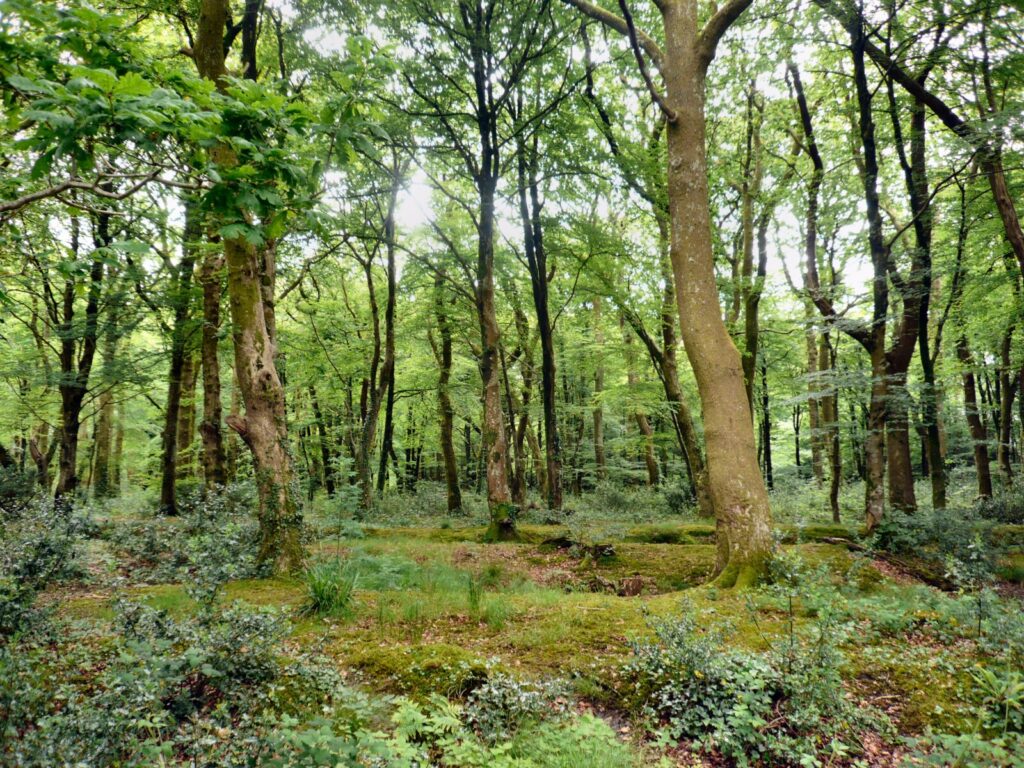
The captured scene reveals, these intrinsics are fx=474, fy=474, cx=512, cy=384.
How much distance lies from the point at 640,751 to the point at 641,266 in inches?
488

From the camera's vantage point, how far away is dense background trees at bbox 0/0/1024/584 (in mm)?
2811

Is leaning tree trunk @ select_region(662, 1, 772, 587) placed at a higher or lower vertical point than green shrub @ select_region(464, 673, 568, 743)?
higher

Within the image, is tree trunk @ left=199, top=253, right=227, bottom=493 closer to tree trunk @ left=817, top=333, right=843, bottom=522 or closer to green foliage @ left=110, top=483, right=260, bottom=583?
green foliage @ left=110, top=483, right=260, bottom=583

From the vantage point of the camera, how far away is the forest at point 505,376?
2.67m

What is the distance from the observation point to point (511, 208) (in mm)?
14469

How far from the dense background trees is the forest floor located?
4.19 ft

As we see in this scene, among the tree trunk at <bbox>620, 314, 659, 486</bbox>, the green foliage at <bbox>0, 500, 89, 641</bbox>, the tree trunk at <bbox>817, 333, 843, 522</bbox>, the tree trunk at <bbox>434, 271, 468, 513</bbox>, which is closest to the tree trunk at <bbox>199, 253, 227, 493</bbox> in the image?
the green foliage at <bbox>0, 500, 89, 641</bbox>

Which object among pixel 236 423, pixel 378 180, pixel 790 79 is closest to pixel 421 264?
pixel 378 180

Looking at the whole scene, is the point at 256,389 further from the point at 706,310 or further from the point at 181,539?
the point at 706,310

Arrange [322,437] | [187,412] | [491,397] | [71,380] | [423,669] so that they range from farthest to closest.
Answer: [322,437] < [187,412] < [491,397] < [71,380] < [423,669]

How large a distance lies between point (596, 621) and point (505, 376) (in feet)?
40.0

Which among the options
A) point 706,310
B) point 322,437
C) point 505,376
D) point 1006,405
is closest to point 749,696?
point 706,310

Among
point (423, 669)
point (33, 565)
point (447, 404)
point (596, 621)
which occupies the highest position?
point (447, 404)

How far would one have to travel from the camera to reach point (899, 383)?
927 centimetres
